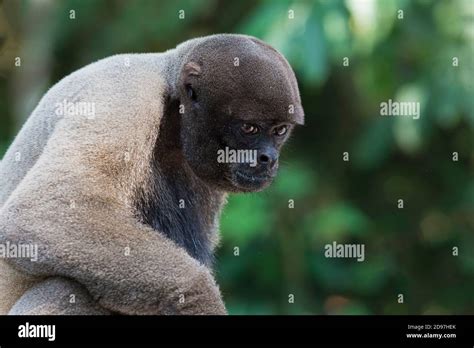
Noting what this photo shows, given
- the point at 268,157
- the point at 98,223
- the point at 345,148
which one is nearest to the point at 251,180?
the point at 268,157

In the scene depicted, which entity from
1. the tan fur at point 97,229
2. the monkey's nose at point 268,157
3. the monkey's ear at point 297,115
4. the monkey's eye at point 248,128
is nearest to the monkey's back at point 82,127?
the tan fur at point 97,229

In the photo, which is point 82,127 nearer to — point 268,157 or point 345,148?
point 268,157

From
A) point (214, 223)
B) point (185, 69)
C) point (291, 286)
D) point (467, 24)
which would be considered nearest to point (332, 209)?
point (291, 286)

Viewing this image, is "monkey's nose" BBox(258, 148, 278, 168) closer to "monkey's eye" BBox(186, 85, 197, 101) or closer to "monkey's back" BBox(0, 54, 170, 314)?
"monkey's eye" BBox(186, 85, 197, 101)

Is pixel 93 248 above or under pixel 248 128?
under

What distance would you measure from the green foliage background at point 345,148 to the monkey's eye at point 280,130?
3844 mm

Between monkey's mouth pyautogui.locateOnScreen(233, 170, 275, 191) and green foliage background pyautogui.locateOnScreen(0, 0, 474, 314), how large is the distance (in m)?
3.87

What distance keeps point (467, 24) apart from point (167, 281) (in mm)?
5818

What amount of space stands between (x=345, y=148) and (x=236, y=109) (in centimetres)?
708

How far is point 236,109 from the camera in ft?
17.0

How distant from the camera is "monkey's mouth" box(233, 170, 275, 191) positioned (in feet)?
17.7

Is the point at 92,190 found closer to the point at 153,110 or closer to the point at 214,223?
the point at 153,110

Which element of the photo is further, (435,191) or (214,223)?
(435,191)

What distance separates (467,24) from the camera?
383 inches
